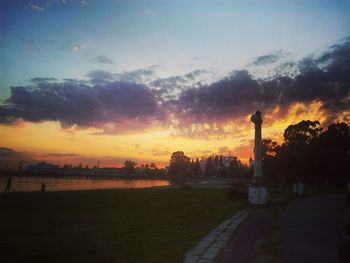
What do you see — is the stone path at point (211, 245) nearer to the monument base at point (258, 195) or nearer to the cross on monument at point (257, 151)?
the monument base at point (258, 195)

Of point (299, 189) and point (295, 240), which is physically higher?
point (299, 189)

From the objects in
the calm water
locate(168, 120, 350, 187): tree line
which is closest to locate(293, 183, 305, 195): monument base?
locate(168, 120, 350, 187): tree line

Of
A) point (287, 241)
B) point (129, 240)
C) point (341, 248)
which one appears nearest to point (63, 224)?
point (129, 240)

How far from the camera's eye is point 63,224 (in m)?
14.0

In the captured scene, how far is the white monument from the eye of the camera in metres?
24.1

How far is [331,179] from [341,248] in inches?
2509

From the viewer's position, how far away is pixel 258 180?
2452cm

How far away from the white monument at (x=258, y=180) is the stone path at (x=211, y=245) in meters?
10.4

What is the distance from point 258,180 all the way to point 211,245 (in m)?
15.2

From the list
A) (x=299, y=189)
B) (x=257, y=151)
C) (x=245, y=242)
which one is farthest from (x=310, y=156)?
(x=245, y=242)

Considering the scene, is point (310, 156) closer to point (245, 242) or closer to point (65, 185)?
point (245, 242)

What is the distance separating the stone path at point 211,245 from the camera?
8375 millimetres

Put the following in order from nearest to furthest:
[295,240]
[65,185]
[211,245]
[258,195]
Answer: [211,245]
[295,240]
[258,195]
[65,185]

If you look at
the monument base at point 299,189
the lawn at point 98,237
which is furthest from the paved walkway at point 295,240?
the monument base at point 299,189
